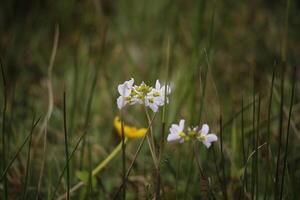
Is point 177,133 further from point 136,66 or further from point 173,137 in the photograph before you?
point 136,66

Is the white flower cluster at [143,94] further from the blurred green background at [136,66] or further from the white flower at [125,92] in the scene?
the blurred green background at [136,66]

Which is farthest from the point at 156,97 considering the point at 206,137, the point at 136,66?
the point at 136,66

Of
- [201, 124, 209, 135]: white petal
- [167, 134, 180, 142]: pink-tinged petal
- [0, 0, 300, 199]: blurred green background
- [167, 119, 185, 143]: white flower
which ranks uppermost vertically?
[0, 0, 300, 199]: blurred green background

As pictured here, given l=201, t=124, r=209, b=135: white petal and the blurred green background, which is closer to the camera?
l=201, t=124, r=209, b=135: white petal

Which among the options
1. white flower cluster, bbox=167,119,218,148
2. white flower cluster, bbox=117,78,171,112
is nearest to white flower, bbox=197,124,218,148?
white flower cluster, bbox=167,119,218,148

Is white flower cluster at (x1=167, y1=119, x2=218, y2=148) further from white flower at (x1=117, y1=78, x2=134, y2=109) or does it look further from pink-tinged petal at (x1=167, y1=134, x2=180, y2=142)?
white flower at (x1=117, y1=78, x2=134, y2=109)

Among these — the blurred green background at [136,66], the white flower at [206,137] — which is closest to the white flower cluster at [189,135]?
the white flower at [206,137]

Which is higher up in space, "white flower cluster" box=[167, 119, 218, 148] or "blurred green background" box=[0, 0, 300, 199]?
"blurred green background" box=[0, 0, 300, 199]
